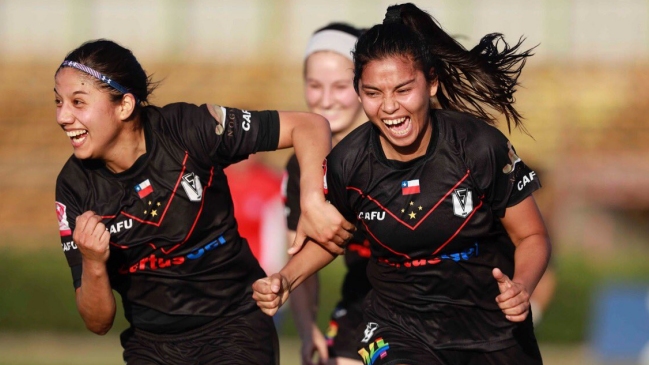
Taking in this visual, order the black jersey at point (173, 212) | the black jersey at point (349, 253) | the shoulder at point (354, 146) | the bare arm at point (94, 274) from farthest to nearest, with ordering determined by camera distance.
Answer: the black jersey at point (349, 253) → the black jersey at point (173, 212) → the shoulder at point (354, 146) → the bare arm at point (94, 274)

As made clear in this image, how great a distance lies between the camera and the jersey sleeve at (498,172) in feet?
14.3

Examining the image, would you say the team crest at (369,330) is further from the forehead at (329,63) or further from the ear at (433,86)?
the forehead at (329,63)

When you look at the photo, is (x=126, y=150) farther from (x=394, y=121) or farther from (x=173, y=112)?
(x=394, y=121)

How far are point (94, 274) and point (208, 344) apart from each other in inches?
24.7

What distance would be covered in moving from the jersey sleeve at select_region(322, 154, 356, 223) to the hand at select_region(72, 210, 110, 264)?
954mm

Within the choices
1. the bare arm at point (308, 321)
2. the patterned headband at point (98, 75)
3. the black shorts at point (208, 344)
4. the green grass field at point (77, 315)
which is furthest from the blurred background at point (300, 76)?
the patterned headband at point (98, 75)

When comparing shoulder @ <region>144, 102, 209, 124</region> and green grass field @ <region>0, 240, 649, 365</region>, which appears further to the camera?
green grass field @ <region>0, 240, 649, 365</region>

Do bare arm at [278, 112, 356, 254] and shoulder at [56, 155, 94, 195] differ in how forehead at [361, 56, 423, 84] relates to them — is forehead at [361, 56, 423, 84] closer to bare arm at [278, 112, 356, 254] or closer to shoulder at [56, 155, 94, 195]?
bare arm at [278, 112, 356, 254]

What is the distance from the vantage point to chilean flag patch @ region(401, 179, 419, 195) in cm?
442

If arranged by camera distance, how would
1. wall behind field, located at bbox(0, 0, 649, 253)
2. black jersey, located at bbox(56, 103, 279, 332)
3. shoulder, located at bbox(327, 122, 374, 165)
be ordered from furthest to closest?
wall behind field, located at bbox(0, 0, 649, 253)
black jersey, located at bbox(56, 103, 279, 332)
shoulder, located at bbox(327, 122, 374, 165)

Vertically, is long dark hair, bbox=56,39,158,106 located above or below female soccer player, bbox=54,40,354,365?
above

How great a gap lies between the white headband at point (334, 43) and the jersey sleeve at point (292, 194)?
691 millimetres

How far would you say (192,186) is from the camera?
15.5 ft

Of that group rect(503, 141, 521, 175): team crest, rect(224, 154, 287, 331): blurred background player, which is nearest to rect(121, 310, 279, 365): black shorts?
rect(503, 141, 521, 175): team crest
